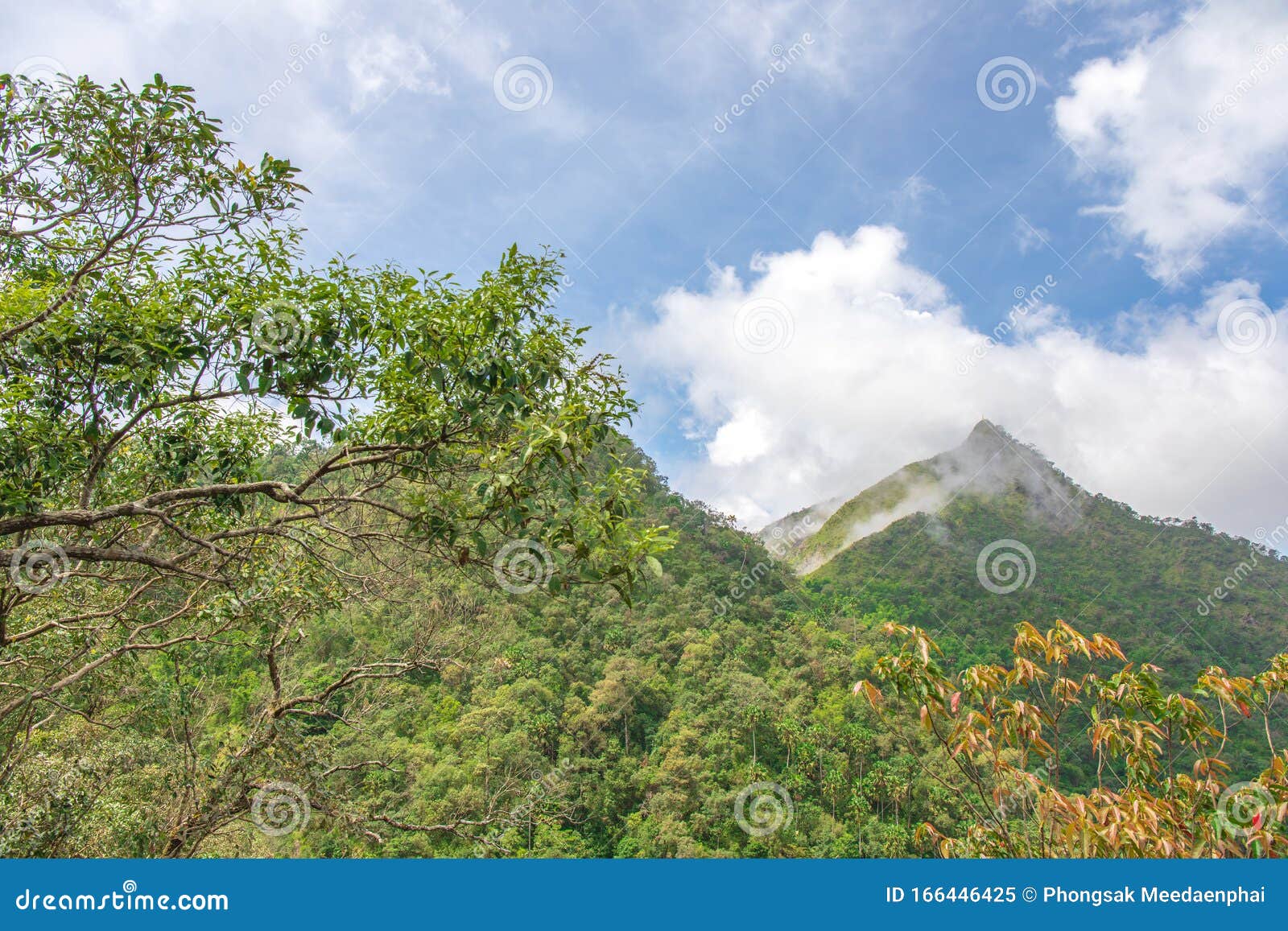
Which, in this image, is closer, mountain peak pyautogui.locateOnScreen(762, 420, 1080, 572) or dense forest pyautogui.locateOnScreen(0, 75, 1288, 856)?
dense forest pyautogui.locateOnScreen(0, 75, 1288, 856)

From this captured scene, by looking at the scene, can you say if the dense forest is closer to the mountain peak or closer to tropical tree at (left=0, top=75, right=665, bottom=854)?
tropical tree at (left=0, top=75, right=665, bottom=854)

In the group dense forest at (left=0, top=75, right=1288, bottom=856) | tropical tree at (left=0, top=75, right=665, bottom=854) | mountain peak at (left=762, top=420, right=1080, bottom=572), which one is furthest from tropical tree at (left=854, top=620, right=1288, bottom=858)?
mountain peak at (left=762, top=420, right=1080, bottom=572)

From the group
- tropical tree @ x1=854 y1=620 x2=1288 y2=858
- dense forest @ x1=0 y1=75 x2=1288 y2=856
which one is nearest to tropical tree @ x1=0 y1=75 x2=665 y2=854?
dense forest @ x1=0 y1=75 x2=1288 y2=856

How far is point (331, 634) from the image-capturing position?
24.4m

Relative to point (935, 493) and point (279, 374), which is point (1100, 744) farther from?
point (935, 493)

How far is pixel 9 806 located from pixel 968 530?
57943mm

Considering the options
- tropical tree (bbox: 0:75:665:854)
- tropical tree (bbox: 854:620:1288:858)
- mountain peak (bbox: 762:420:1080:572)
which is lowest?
tropical tree (bbox: 854:620:1288:858)

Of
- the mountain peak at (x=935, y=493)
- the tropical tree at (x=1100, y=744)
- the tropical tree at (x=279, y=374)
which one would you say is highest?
the mountain peak at (x=935, y=493)

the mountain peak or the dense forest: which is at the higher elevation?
the mountain peak

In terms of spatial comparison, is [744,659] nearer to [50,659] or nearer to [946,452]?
[50,659]

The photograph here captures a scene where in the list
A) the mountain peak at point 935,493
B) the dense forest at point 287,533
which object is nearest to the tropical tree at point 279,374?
the dense forest at point 287,533

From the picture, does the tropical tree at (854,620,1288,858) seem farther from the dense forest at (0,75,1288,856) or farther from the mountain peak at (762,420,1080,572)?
the mountain peak at (762,420,1080,572)

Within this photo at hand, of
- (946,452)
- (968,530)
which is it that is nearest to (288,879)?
(968,530)

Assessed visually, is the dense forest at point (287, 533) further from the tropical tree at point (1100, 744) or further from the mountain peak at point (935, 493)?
the mountain peak at point (935, 493)
